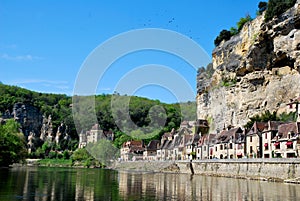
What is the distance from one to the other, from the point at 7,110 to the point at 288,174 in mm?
160231

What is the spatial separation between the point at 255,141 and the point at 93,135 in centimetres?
10745

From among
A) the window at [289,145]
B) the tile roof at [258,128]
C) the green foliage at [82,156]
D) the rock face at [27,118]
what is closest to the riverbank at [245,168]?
the window at [289,145]

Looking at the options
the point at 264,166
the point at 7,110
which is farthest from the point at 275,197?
the point at 7,110

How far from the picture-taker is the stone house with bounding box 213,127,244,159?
2259 inches

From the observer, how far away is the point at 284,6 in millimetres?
61844

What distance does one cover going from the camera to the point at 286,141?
154ft

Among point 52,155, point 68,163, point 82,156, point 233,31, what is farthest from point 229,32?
point 52,155

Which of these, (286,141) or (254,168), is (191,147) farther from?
(254,168)

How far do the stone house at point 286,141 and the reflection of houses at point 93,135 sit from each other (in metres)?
105

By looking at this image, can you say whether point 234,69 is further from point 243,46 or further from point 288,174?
point 288,174

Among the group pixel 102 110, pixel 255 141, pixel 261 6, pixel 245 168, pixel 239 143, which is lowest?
pixel 245 168

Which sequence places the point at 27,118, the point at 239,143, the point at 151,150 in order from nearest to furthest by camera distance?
1. the point at 239,143
2. the point at 151,150
3. the point at 27,118

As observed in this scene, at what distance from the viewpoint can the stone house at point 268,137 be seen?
5066 centimetres

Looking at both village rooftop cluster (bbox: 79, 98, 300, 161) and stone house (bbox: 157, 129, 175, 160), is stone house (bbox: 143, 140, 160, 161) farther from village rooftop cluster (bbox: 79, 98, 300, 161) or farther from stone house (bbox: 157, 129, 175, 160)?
stone house (bbox: 157, 129, 175, 160)
